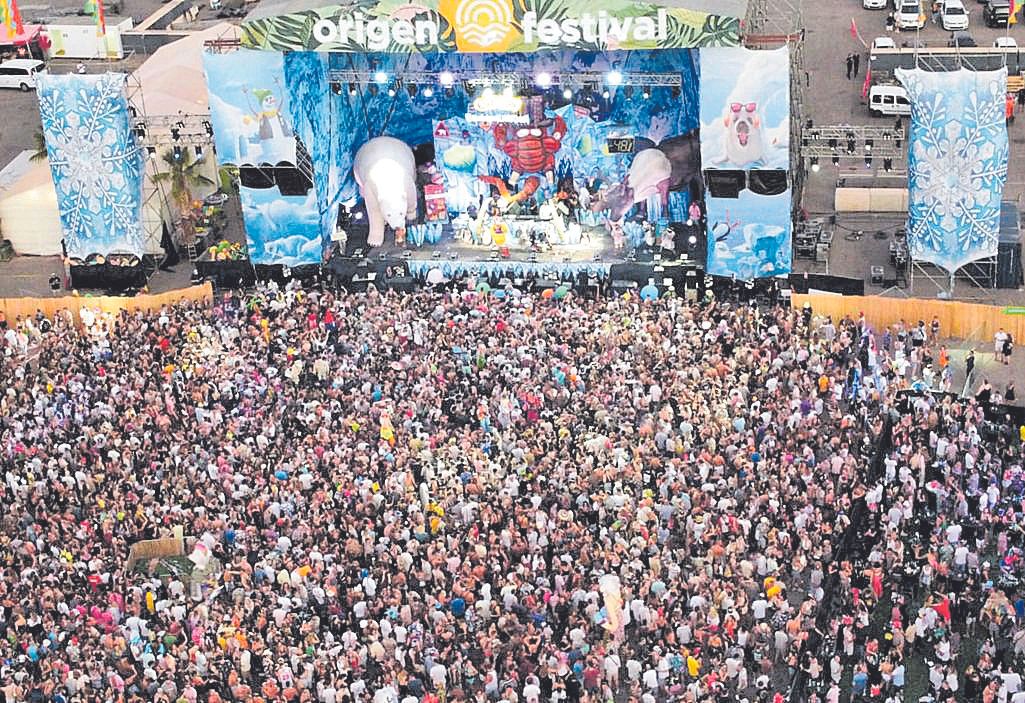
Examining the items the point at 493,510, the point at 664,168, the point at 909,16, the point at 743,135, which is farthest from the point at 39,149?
the point at 909,16

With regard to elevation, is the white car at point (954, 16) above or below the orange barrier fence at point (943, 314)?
above

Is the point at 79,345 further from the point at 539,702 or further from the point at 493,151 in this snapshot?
the point at 539,702

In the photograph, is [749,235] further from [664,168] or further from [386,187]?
[386,187]

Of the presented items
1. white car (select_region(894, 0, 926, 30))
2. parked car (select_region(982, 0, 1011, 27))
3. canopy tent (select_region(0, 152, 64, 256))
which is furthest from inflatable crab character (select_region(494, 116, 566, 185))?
parked car (select_region(982, 0, 1011, 27))

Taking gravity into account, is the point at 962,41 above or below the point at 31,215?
above

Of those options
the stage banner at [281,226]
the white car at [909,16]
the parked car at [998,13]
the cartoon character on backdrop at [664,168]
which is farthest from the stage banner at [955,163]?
the parked car at [998,13]

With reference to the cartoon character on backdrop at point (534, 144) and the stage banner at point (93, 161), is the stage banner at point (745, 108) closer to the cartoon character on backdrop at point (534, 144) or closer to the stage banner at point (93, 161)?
the cartoon character on backdrop at point (534, 144)

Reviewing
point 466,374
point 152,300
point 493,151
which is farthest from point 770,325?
point 152,300
